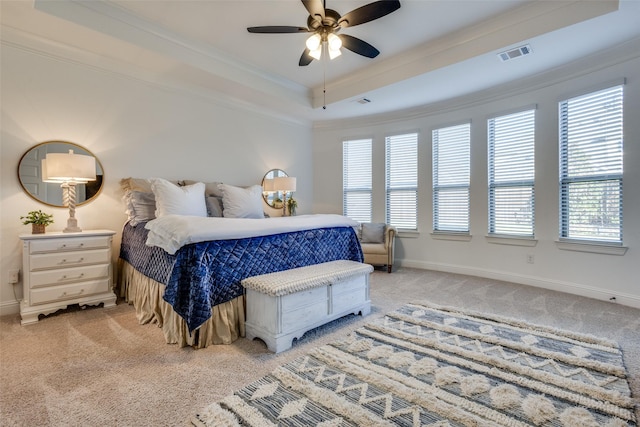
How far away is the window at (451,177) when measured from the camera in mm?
4746

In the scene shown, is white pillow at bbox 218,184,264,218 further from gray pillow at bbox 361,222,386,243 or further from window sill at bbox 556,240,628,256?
window sill at bbox 556,240,628,256

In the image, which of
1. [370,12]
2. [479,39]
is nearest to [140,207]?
[370,12]

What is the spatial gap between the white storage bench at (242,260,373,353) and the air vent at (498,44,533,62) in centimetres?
282

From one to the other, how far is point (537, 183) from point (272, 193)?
13.0ft

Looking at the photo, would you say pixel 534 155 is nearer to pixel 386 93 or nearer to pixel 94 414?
pixel 386 93

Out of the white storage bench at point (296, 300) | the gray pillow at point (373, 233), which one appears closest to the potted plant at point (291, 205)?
the gray pillow at point (373, 233)

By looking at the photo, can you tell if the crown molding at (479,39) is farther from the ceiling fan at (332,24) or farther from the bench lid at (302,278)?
the bench lid at (302,278)

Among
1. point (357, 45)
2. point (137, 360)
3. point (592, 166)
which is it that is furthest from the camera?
point (592, 166)

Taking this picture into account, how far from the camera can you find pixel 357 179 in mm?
5883

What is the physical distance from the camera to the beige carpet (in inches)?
61.9

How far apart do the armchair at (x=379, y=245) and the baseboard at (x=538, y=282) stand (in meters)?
0.68

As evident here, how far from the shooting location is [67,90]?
3.30 meters

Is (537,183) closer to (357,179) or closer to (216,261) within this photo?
(357,179)

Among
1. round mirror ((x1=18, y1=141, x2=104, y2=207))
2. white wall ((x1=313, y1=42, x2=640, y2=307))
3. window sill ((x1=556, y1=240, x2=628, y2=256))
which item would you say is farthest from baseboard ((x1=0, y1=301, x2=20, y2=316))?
window sill ((x1=556, y1=240, x2=628, y2=256))
